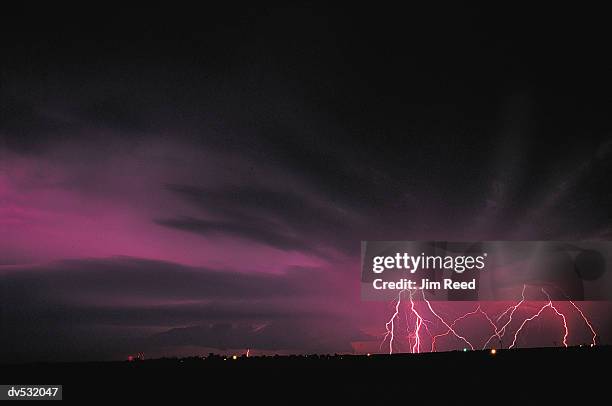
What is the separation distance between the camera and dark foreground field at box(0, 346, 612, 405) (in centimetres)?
711

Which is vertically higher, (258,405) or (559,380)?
(559,380)

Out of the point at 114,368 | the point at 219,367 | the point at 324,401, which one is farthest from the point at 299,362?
the point at 324,401

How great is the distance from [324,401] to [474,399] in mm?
1944

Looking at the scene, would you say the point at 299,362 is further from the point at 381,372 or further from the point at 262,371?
the point at 381,372

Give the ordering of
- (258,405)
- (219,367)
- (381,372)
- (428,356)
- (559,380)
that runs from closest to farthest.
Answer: (258,405)
(559,380)
(381,372)
(219,367)
(428,356)

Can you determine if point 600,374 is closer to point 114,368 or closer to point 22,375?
point 114,368

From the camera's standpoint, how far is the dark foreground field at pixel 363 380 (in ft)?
23.3

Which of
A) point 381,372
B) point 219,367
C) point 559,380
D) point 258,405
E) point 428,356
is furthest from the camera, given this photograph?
point 428,356

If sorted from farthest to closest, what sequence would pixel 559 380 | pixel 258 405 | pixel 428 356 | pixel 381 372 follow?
pixel 428 356
pixel 381 372
pixel 559 380
pixel 258 405

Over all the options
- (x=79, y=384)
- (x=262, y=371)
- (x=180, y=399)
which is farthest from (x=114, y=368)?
(x=180, y=399)

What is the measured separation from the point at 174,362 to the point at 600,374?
27.6 ft

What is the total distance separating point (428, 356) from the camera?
11.8m

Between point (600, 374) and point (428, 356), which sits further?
point (428, 356)

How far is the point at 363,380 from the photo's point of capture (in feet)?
26.9
